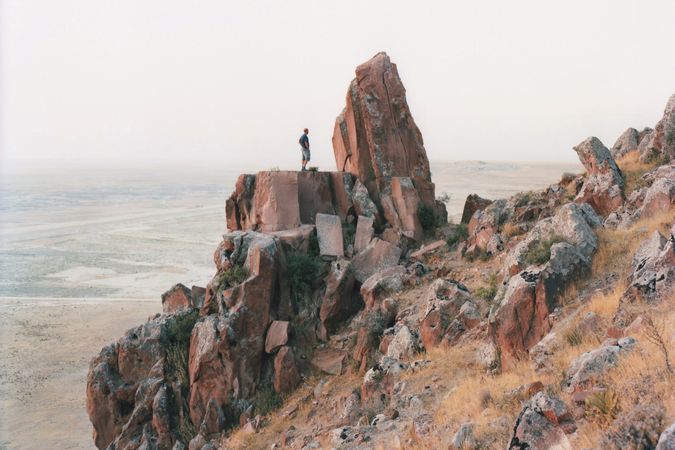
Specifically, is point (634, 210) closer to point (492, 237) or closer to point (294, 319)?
point (492, 237)


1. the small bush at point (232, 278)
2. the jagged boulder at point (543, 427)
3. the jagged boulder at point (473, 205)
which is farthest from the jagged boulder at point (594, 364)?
the jagged boulder at point (473, 205)

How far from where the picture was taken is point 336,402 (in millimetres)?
13977

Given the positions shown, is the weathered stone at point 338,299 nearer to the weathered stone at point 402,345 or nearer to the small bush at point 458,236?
the weathered stone at point 402,345

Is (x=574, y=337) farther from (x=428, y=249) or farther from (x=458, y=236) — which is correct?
(x=458, y=236)

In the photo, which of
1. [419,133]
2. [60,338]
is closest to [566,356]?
[419,133]

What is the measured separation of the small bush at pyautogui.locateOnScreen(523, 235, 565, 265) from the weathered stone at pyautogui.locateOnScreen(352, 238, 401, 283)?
5.92m

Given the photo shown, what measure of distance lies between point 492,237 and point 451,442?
34.9ft

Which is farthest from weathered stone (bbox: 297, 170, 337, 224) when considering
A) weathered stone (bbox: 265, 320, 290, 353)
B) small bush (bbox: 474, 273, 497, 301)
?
small bush (bbox: 474, 273, 497, 301)

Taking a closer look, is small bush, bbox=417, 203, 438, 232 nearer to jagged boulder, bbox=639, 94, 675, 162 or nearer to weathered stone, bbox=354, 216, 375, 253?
weathered stone, bbox=354, 216, 375, 253

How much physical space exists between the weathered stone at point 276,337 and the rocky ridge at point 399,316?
0.05 metres

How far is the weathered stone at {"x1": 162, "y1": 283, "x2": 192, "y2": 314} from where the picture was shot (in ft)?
61.7

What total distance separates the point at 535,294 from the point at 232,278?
9055mm

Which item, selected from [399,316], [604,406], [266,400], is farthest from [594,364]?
[266,400]

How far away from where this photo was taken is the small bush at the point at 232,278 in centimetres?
1675
